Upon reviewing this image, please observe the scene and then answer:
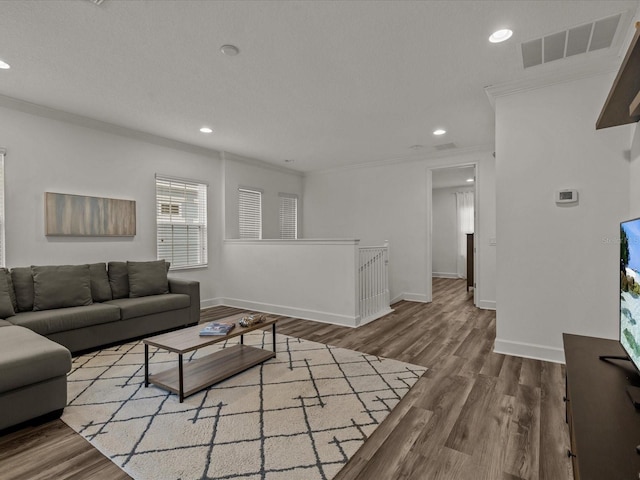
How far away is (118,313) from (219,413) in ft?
6.54

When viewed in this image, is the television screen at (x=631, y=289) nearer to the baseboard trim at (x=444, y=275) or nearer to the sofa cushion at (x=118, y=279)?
the sofa cushion at (x=118, y=279)

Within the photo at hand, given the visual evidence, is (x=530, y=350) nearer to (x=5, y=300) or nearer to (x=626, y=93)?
(x=626, y=93)

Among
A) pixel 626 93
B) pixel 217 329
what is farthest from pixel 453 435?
pixel 626 93

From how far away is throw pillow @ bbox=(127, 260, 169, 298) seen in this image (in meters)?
4.04

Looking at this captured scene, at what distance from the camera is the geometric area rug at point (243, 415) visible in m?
1.69

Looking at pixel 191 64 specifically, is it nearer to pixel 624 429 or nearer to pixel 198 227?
pixel 198 227

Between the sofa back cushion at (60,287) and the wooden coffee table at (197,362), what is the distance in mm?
1487

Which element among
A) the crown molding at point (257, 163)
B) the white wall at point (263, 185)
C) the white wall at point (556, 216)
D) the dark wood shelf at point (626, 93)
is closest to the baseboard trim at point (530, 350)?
the white wall at point (556, 216)

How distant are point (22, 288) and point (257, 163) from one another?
4.00m

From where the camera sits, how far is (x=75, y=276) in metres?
3.52

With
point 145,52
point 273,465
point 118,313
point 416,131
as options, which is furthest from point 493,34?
point 118,313

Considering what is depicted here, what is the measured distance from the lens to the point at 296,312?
188 inches

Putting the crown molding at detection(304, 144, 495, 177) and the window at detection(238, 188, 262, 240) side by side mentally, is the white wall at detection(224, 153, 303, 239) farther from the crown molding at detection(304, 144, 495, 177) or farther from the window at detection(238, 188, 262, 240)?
the crown molding at detection(304, 144, 495, 177)

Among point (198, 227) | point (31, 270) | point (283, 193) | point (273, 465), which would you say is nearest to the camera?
point (273, 465)
